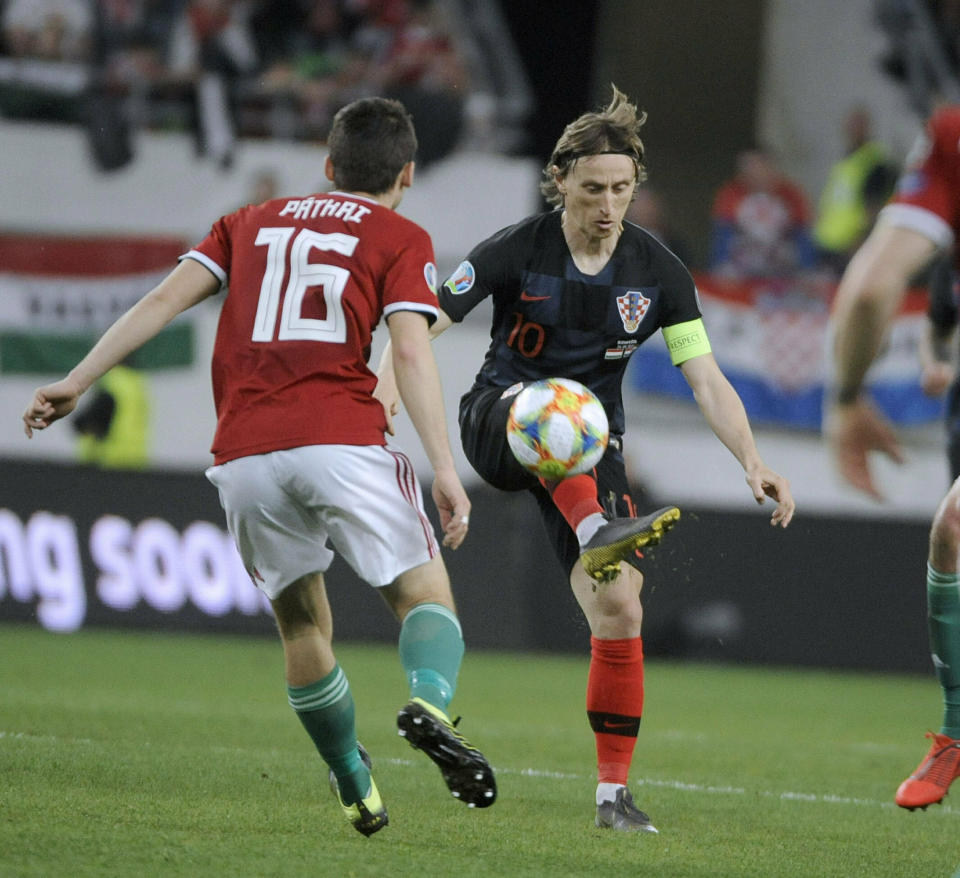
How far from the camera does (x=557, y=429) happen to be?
4.93m

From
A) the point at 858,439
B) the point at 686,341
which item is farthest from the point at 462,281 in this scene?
the point at 858,439

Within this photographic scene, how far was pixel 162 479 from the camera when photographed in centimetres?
1160

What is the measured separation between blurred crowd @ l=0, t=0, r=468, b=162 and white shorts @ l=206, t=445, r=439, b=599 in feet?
37.7

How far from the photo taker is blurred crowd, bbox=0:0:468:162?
15.3 metres

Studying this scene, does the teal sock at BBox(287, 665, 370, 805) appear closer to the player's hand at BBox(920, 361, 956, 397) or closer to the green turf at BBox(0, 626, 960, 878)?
the green turf at BBox(0, 626, 960, 878)

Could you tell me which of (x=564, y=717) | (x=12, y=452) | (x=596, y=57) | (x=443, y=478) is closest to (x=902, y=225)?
(x=443, y=478)

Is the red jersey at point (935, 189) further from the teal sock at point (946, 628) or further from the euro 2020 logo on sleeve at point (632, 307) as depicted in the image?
the teal sock at point (946, 628)

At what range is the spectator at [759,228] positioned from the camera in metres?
15.3

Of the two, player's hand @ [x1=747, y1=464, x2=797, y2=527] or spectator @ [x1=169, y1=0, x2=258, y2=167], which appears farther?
spectator @ [x1=169, y1=0, x2=258, y2=167]

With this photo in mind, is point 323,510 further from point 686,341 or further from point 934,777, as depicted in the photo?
point 934,777

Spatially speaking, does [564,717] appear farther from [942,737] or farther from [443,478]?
[443,478]

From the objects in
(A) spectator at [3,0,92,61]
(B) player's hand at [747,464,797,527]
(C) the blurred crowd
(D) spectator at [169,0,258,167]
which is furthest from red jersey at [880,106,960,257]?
(A) spectator at [3,0,92,61]

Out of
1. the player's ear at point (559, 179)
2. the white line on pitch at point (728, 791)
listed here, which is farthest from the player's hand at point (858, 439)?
the white line on pitch at point (728, 791)

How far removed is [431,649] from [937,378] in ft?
7.61
